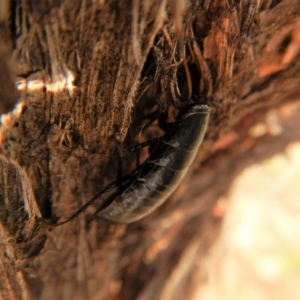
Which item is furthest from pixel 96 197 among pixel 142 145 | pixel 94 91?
pixel 94 91

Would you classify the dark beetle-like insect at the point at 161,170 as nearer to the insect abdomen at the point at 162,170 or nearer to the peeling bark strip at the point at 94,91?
the insect abdomen at the point at 162,170

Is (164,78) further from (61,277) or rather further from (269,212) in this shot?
(269,212)

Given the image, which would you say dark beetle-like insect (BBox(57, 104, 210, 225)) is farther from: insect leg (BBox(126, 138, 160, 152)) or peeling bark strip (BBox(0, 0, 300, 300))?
peeling bark strip (BBox(0, 0, 300, 300))

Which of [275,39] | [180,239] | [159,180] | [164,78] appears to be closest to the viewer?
[164,78]

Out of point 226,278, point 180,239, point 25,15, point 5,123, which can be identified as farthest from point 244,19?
point 226,278

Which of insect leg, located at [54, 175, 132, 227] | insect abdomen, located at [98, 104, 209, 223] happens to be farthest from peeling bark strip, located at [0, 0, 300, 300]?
insect abdomen, located at [98, 104, 209, 223]
